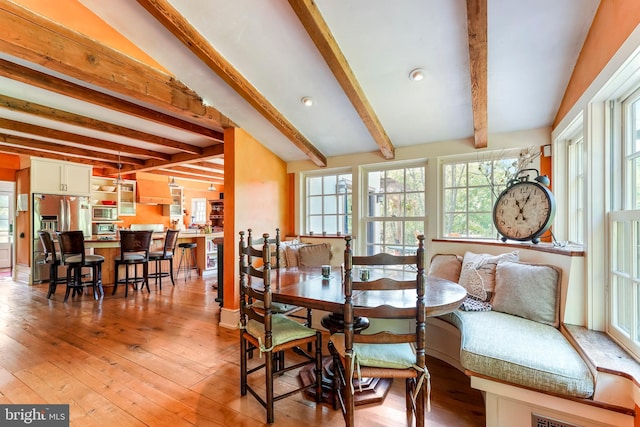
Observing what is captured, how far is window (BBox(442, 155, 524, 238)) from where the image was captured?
2904 mm

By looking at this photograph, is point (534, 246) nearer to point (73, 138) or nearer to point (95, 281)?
point (95, 281)

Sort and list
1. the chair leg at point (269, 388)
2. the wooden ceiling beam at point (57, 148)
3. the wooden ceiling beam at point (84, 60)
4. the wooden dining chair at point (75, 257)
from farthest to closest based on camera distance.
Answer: the wooden ceiling beam at point (57, 148) < the wooden dining chair at point (75, 257) < the wooden ceiling beam at point (84, 60) < the chair leg at point (269, 388)

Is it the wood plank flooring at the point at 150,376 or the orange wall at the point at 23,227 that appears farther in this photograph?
the orange wall at the point at 23,227

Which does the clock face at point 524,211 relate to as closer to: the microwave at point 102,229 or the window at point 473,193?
the window at point 473,193

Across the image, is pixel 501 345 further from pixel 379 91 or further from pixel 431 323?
pixel 379 91

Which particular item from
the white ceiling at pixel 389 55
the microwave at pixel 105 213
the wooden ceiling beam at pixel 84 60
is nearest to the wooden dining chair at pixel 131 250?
the white ceiling at pixel 389 55

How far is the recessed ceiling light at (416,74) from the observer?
223 centimetres

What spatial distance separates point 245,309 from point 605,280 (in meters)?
2.34

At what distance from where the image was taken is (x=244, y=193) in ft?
11.5

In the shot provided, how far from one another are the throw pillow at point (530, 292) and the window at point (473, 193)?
789mm

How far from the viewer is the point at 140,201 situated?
7414 mm

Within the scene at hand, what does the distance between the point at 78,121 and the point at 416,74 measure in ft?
13.2

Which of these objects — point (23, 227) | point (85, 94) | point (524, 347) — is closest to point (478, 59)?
point (524, 347)

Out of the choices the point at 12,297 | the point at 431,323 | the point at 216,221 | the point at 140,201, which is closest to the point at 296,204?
the point at 431,323
